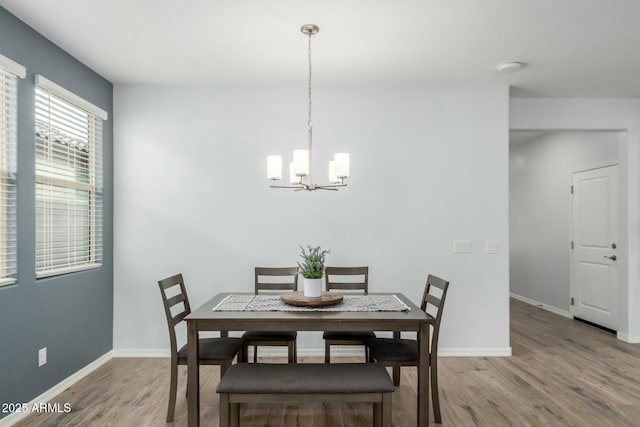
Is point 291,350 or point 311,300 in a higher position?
point 311,300

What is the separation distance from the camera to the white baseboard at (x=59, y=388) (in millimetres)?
2521

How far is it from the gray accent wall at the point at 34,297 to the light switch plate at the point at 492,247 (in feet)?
11.9

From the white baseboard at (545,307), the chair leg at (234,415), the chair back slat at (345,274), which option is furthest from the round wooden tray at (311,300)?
the white baseboard at (545,307)

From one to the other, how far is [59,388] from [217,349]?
54.6 inches

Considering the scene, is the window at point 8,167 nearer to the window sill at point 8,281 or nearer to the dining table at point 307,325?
the window sill at point 8,281

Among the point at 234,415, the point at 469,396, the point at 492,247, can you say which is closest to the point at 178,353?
the point at 234,415

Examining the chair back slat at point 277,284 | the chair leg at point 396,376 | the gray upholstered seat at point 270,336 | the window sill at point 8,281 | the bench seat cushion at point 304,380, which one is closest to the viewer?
the bench seat cushion at point 304,380

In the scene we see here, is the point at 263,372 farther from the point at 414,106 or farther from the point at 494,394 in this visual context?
the point at 414,106

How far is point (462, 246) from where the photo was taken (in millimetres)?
3912

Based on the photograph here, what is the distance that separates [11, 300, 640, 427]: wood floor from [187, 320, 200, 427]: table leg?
25cm

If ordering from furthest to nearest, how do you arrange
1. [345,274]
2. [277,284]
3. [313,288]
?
[345,274] < [277,284] < [313,288]

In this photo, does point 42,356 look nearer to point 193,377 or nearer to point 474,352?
point 193,377

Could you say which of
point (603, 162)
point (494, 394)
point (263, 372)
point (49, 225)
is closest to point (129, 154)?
point (49, 225)

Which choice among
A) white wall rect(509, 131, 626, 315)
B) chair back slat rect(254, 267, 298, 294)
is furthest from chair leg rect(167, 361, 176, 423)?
white wall rect(509, 131, 626, 315)
